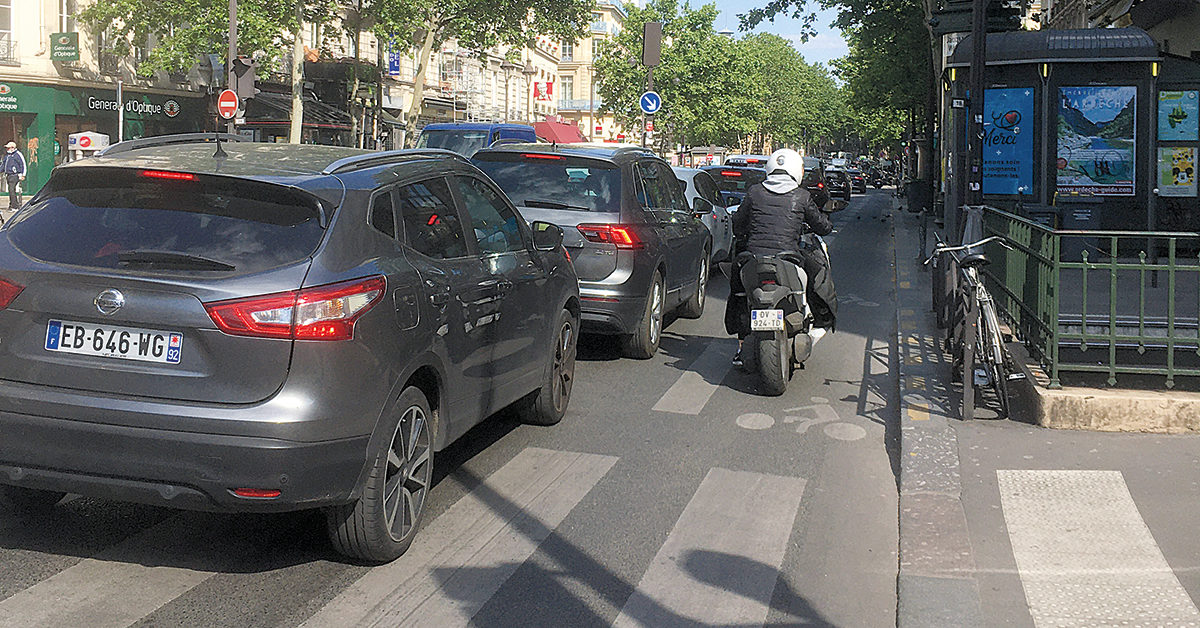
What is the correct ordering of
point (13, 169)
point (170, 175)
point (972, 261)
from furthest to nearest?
point (13, 169), point (972, 261), point (170, 175)

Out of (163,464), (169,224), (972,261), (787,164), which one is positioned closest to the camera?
(163,464)

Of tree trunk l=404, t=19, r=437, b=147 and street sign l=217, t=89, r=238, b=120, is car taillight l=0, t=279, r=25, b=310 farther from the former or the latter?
tree trunk l=404, t=19, r=437, b=147

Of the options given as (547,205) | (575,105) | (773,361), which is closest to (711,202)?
(547,205)

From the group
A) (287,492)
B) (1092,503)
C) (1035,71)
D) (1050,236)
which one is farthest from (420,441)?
(1035,71)

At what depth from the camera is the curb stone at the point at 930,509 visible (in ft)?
15.0

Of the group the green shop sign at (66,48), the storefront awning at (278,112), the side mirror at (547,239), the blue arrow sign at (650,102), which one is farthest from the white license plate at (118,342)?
the storefront awning at (278,112)

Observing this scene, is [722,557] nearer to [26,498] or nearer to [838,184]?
[26,498]

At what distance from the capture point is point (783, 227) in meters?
8.78

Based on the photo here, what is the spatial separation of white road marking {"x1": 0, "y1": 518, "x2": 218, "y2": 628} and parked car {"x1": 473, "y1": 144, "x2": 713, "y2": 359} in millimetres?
4744

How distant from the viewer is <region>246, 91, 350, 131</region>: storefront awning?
42.1 meters

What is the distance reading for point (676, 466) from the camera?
22.0 feet

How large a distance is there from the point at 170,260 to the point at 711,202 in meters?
11.4

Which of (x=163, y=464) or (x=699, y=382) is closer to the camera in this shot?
(x=163, y=464)

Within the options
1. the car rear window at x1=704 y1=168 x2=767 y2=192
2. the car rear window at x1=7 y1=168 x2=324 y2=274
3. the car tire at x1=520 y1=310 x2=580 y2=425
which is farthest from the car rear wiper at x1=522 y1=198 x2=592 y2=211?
the car rear window at x1=704 y1=168 x2=767 y2=192
